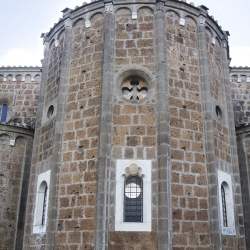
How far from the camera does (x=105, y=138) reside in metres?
10.8

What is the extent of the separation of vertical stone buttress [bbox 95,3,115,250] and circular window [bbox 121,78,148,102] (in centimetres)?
55

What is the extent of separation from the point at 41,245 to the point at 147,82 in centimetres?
592

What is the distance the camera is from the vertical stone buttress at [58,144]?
10766 mm

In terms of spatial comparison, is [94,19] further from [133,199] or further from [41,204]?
[41,204]

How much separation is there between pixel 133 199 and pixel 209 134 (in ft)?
10.4

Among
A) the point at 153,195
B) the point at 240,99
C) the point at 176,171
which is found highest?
the point at 240,99

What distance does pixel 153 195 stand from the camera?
1033 cm

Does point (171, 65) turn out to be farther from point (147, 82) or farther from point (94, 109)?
point (94, 109)

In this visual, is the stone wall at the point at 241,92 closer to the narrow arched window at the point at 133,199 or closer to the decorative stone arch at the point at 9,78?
the narrow arched window at the point at 133,199

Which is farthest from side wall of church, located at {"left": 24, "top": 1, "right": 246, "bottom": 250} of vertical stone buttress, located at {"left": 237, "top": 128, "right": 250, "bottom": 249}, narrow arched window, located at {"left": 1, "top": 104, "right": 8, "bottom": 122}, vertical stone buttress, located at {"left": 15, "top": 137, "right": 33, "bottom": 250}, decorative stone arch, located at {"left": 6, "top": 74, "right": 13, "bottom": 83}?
decorative stone arch, located at {"left": 6, "top": 74, "right": 13, "bottom": 83}

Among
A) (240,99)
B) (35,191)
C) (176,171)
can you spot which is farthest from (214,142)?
(240,99)

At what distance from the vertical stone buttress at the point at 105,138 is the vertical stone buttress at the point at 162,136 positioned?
1.42m

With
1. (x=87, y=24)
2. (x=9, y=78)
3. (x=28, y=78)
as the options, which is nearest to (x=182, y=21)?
(x=87, y=24)

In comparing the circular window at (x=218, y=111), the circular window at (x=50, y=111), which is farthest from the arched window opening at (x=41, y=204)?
the circular window at (x=218, y=111)
